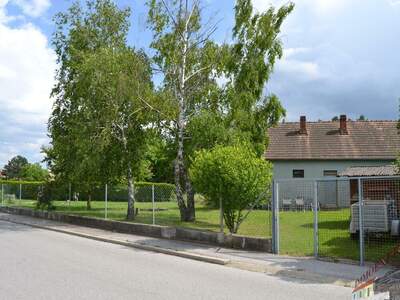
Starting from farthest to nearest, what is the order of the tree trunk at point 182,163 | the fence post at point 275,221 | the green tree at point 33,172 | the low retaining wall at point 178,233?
1. the green tree at point 33,172
2. the tree trunk at point 182,163
3. the low retaining wall at point 178,233
4. the fence post at point 275,221

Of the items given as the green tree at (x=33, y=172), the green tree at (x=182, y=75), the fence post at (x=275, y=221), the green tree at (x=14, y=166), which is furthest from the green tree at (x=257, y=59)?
the green tree at (x=14, y=166)

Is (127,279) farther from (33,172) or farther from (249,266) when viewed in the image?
(33,172)

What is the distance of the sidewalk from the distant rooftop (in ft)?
74.1

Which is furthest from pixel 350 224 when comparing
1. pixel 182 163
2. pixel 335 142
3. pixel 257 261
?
pixel 335 142

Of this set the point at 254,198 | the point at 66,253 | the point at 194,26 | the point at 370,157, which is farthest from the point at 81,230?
the point at 370,157

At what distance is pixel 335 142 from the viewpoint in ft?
127

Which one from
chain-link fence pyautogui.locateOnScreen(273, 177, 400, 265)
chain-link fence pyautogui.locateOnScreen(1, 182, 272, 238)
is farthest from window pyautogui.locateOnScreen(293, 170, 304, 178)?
chain-link fence pyautogui.locateOnScreen(273, 177, 400, 265)

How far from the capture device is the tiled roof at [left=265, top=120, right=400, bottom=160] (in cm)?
3738

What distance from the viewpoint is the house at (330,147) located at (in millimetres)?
37188

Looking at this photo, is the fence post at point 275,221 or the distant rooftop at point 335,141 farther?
the distant rooftop at point 335,141

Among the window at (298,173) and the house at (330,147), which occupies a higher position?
the house at (330,147)

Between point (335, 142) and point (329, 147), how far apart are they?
0.79 meters

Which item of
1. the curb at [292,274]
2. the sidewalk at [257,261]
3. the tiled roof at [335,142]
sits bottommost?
the curb at [292,274]

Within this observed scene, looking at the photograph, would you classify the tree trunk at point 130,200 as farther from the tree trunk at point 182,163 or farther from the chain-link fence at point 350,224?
the chain-link fence at point 350,224
